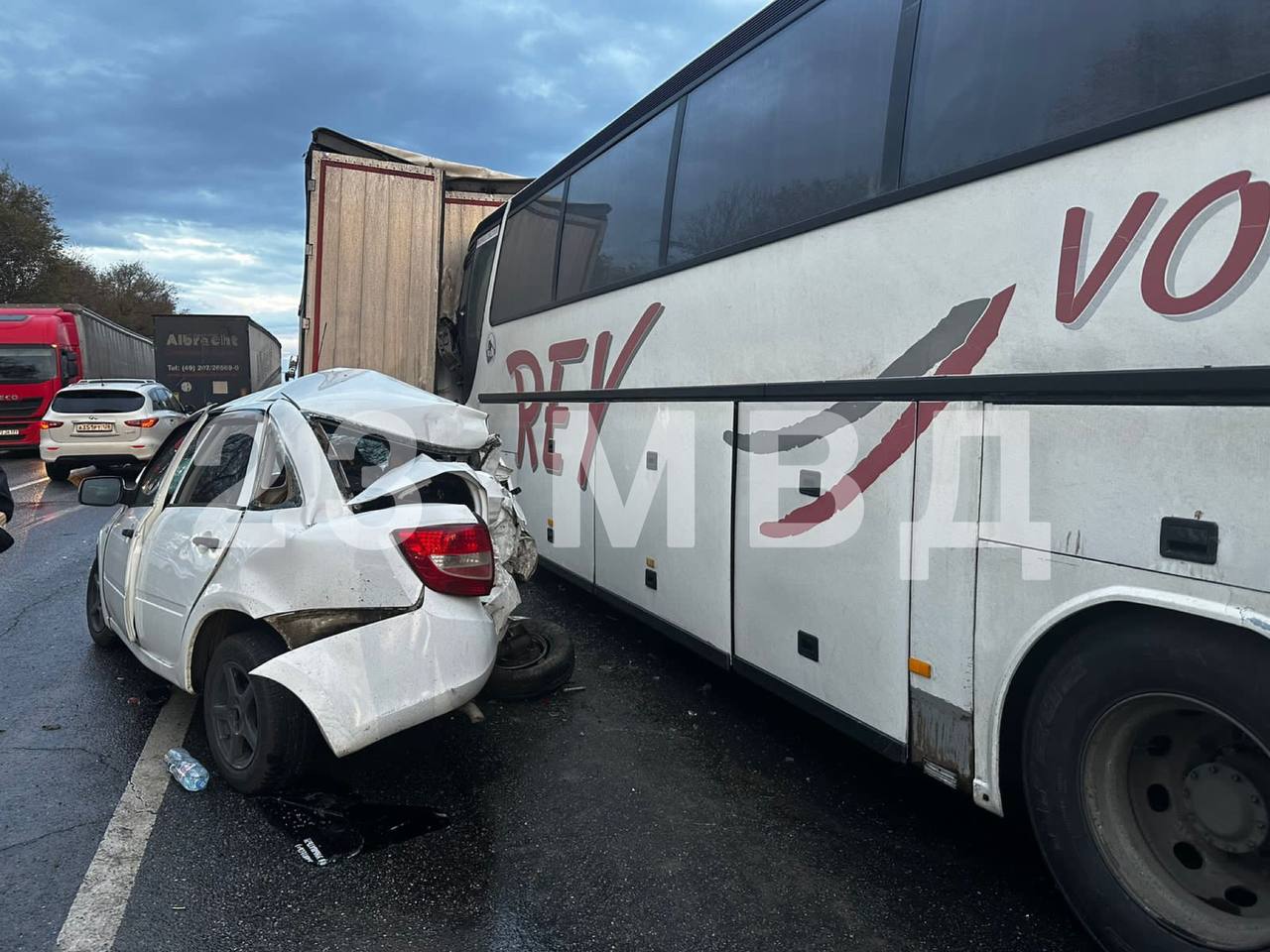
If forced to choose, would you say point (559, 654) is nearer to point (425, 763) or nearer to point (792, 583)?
point (425, 763)

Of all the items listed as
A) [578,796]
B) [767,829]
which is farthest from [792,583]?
[578,796]

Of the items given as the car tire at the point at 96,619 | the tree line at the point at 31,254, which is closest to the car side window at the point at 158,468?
the car tire at the point at 96,619

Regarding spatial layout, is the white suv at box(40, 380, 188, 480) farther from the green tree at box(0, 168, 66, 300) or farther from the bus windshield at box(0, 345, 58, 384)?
the green tree at box(0, 168, 66, 300)

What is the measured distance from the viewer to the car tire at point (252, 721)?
3.32 m

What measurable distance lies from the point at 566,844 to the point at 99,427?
14542 mm

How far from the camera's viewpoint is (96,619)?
5.41 meters

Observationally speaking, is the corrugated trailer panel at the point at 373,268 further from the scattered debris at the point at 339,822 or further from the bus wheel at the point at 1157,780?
the bus wheel at the point at 1157,780

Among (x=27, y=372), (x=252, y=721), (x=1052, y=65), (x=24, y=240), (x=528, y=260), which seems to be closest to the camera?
(x=1052, y=65)

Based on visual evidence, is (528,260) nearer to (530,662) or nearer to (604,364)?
(604,364)

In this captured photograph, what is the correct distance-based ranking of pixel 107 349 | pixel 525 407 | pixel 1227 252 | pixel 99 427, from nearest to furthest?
pixel 1227 252 → pixel 525 407 → pixel 99 427 → pixel 107 349

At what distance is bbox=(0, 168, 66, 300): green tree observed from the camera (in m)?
42.2

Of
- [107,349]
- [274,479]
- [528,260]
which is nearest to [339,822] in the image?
[274,479]

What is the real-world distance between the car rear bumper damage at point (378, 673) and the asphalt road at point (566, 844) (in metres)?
0.46

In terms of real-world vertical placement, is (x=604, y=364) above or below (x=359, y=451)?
above
